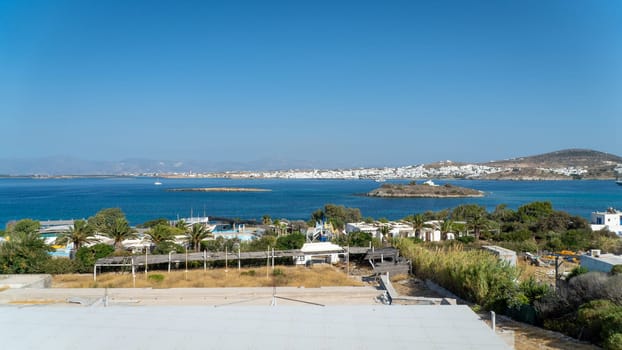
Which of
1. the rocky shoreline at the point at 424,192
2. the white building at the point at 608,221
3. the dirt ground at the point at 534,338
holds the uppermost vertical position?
the dirt ground at the point at 534,338

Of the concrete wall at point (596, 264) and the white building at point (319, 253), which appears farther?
the white building at point (319, 253)

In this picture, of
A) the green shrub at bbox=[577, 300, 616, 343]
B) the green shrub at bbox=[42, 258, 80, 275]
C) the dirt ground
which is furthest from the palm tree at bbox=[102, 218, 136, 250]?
the green shrub at bbox=[577, 300, 616, 343]

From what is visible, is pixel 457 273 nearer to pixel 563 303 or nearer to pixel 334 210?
pixel 563 303

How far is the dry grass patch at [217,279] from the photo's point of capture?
12.8 m

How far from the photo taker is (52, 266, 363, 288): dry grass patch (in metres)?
12.8

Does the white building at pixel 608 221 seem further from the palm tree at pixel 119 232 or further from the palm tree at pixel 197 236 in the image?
the palm tree at pixel 119 232

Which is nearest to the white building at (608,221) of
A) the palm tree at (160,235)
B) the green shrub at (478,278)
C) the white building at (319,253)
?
the white building at (319,253)

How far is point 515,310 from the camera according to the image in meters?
9.16

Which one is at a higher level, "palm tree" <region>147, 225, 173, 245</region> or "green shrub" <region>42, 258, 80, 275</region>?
"palm tree" <region>147, 225, 173, 245</region>

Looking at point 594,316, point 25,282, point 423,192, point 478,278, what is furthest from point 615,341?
point 423,192

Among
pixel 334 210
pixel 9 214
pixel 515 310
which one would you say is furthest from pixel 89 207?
pixel 515 310

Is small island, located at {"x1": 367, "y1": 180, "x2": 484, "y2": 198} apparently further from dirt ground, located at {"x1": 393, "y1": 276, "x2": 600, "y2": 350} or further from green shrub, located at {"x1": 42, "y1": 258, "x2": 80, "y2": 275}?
dirt ground, located at {"x1": 393, "y1": 276, "x2": 600, "y2": 350}

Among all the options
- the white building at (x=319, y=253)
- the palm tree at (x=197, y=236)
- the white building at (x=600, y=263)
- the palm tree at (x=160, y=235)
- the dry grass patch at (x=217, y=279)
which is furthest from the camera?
the palm tree at (x=160, y=235)

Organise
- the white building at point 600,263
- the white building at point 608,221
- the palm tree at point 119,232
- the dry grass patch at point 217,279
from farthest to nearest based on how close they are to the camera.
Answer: the white building at point 608,221, the palm tree at point 119,232, the dry grass patch at point 217,279, the white building at point 600,263
